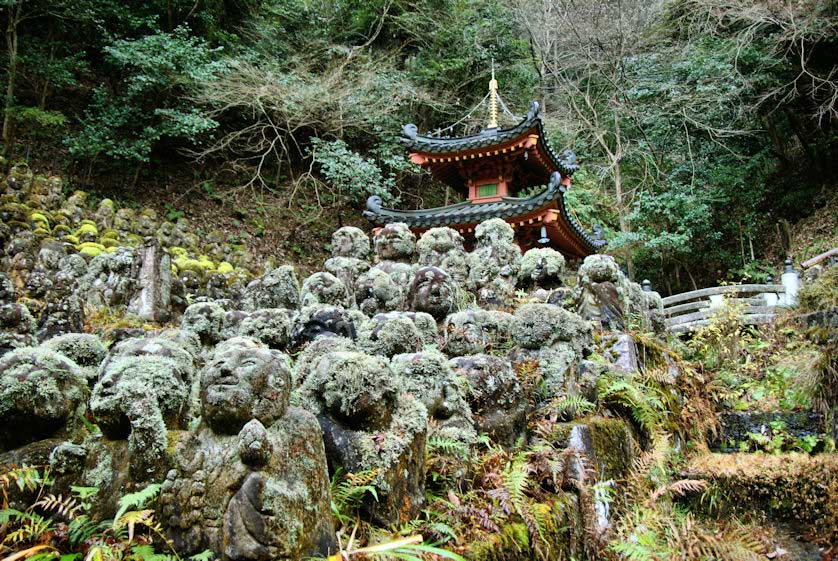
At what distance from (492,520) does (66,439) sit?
228cm

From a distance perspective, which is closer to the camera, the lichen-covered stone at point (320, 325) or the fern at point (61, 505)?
the fern at point (61, 505)

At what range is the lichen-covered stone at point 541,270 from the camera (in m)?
8.85

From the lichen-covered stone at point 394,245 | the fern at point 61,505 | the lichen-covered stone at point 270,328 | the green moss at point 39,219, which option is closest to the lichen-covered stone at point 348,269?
the lichen-covered stone at point 394,245

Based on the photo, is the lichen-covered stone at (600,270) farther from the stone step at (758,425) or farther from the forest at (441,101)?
the forest at (441,101)

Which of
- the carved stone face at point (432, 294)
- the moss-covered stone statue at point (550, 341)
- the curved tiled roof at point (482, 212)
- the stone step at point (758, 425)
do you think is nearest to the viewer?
the moss-covered stone statue at point (550, 341)

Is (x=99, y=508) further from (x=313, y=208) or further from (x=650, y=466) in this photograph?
(x=313, y=208)

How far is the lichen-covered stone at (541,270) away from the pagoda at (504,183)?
13.6ft

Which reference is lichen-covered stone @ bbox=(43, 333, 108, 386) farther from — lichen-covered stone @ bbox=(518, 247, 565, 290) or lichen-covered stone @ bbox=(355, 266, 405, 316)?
lichen-covered stone @ bbox=(518, 247, 565, 290)

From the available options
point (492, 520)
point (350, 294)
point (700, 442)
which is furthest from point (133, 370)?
point (700, 442)

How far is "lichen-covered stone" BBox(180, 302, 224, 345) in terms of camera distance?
625cm

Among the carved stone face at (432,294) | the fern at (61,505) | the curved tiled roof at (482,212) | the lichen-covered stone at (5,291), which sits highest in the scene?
the curved tiled roof at (482,212)

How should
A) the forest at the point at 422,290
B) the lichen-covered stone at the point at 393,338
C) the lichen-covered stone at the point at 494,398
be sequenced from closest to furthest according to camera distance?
the forest at the point at 422,290
the lichen-covered stone at the point at 494,398
the lichen-covered stone at the point at 393,338

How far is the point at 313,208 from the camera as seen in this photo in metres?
21.5

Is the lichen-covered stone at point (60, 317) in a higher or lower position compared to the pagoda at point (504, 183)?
lower
